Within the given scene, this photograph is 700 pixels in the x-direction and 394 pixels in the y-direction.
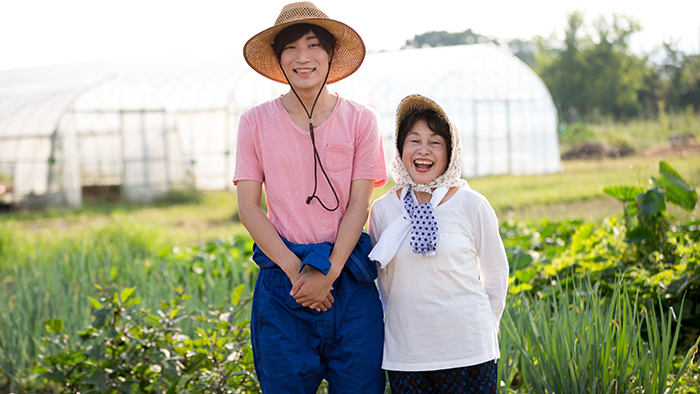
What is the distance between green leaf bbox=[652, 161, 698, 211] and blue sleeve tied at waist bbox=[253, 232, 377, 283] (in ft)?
6.27

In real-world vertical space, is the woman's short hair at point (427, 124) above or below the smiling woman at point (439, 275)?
above

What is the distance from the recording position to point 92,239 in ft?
17.2

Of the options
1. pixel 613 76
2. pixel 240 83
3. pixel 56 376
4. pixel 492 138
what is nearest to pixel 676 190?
pixel 56 376

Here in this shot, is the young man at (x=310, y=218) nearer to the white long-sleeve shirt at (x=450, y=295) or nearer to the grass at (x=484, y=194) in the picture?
the white long-sleeve shirt at (x=450, y=295)

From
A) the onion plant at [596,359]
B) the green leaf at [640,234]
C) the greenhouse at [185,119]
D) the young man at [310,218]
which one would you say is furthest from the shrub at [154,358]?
the greenhouse at [185,119]

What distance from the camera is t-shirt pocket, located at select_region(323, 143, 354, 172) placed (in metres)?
1.79

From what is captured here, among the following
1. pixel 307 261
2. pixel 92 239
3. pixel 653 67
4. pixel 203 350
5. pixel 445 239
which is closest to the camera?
pixel 307 261

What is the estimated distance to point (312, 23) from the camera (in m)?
1.80

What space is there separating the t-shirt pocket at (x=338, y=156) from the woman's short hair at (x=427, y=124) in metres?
0.21

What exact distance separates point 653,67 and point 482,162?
51.5 feet

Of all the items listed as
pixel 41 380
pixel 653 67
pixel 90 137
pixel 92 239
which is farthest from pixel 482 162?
pixel 653 67

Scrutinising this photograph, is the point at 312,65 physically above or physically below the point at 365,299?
above

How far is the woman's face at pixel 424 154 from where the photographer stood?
183 cm

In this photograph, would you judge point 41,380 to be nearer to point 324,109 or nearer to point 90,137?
point 324,109
